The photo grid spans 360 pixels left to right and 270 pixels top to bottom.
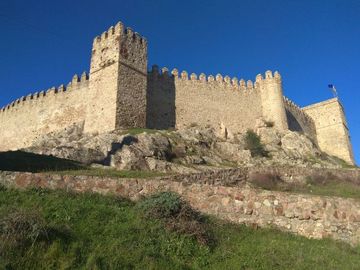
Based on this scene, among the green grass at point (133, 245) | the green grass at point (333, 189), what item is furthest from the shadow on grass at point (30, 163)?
the green grass at point (333, 189)

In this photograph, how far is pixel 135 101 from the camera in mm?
29797

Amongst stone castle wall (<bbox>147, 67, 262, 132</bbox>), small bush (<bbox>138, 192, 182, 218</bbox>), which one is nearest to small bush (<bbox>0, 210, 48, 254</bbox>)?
small bush (<bbox>138, 192, 182, 218</bbox>)

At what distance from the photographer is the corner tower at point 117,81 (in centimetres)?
2859

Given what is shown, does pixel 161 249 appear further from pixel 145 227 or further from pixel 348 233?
pixel 348 233

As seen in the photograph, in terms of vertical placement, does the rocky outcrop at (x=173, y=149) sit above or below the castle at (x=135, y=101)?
below

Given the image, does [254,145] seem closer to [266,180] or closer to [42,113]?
[42,113]

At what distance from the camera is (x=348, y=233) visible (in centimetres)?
999

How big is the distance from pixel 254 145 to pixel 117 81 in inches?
482

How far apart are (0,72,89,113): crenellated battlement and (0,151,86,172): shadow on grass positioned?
1529 cm

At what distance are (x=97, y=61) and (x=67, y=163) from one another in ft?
46.3

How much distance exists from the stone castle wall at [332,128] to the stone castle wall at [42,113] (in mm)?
29880

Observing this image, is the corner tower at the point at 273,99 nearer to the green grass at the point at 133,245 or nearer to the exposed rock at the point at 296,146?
the exposed rock at the point at 296,146

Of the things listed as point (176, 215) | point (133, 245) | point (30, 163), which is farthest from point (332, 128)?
point (133, 245)

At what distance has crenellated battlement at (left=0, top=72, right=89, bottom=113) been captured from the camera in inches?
1332
